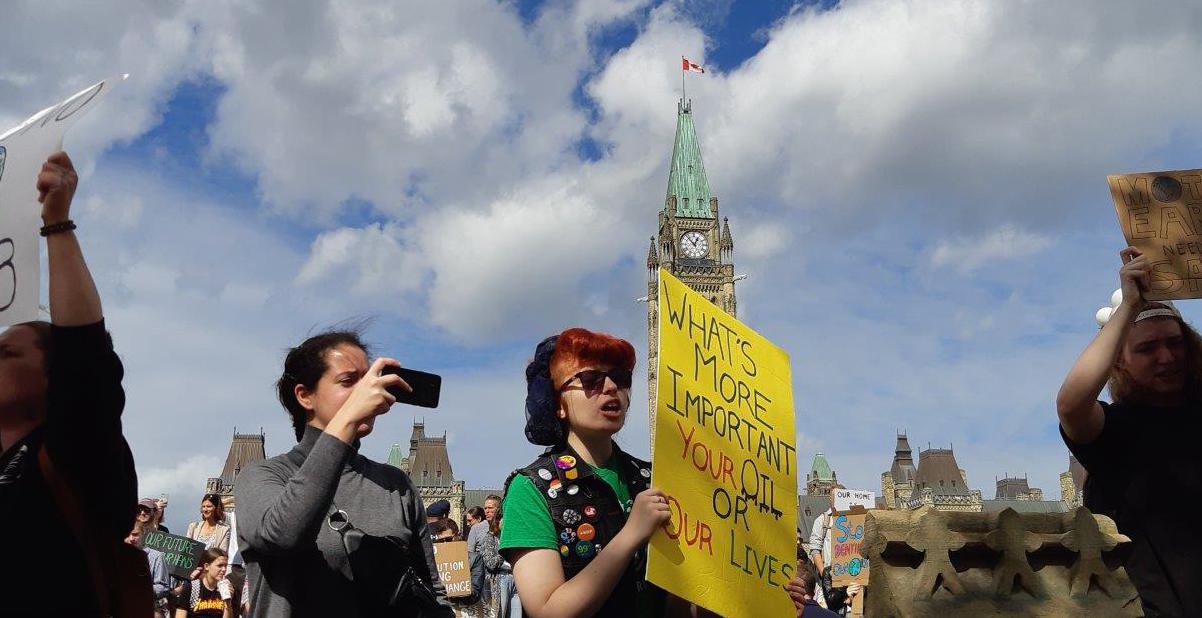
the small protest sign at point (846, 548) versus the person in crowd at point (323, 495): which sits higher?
the small protest sign at point (846, 548)

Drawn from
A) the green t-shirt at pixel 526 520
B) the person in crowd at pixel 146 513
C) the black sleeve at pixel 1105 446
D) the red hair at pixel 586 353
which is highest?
the person in crowd at pixel 146 513

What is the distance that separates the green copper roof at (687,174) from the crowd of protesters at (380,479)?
8409cm

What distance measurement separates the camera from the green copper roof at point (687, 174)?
87.2 metres

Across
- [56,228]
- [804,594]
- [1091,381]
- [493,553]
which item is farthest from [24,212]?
[493,553]

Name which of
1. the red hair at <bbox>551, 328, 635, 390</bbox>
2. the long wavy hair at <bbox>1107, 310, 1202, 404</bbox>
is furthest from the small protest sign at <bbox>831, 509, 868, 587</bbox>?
the red hair at <bbox>551, 328, 635, 390</bbox>

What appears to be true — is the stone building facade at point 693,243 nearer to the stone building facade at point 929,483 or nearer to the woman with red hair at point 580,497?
the stone building facade at point 929,483

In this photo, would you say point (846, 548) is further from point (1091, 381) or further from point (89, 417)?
point (89, 417)

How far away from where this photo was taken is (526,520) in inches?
96.4

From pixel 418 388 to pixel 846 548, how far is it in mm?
7580

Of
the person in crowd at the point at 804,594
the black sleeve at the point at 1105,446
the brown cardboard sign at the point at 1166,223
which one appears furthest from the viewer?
the brown cardboard sign at the point at 1166,223

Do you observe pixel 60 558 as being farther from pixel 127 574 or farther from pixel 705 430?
pixel 705 430

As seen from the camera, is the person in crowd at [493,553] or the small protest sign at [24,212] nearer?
the small protest sign at [24,212]

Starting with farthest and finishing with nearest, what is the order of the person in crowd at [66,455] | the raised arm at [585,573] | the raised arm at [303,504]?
1. the raised arm at [303,504]
2. the raised arm at [585,573]
3. the person in crowd at [66,455]

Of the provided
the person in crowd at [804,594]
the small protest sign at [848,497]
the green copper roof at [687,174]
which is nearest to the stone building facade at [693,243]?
the green copper roof at [687,174]
